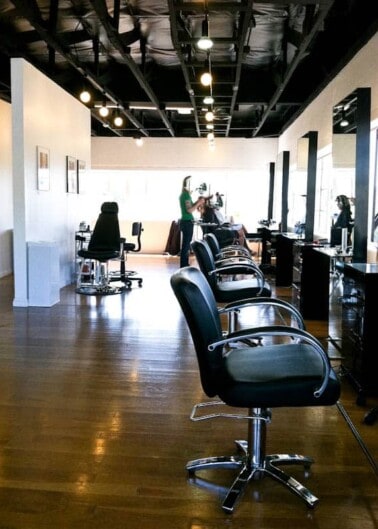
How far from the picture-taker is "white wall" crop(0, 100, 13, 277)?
8.12m

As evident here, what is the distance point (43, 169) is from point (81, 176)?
184 cm

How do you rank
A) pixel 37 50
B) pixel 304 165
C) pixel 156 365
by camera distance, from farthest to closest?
pixel 304 165 → pixel 37 50 → pixel 156 365

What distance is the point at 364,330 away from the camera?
3.14m

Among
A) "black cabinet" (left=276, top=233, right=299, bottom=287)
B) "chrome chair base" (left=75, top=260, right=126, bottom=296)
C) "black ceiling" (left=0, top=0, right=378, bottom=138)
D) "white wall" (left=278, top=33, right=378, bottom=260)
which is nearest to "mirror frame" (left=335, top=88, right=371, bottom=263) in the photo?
"white wall" (left=278, top=33, right=378, bottom=260)

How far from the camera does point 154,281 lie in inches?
323

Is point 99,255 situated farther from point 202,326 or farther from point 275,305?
point 202,326

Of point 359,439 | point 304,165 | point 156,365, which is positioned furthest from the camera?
point 304,165

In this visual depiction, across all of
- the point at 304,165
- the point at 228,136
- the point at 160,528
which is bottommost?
the point at 160,528

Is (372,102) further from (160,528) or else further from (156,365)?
(160,528)

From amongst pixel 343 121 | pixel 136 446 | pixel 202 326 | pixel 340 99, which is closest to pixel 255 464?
pixel 136 446

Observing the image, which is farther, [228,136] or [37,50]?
[228,136]

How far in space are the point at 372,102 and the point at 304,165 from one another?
2624 millimetres

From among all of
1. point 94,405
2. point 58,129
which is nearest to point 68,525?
point 94,405

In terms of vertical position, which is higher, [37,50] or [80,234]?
[37,50]
